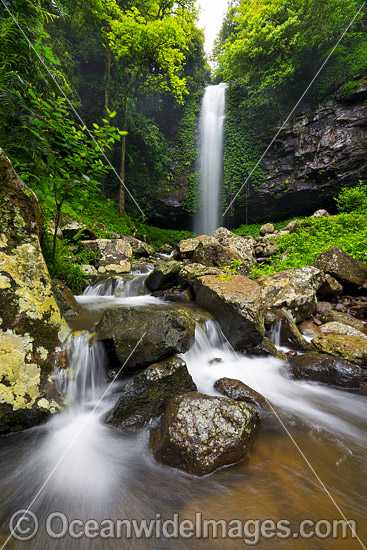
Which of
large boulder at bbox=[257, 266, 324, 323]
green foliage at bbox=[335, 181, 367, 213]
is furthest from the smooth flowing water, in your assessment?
green foliage at bbox=[335, 181, 367, 213]

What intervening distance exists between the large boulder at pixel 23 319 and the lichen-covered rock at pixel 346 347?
3.77 metres

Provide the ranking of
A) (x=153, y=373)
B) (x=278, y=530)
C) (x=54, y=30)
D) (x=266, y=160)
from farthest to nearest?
(x=266, y=160)
(x=54, y=30)
(x=153, y=373)
(x=278, y=530)

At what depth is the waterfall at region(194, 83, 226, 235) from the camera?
51.4 ft

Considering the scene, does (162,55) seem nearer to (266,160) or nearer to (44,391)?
(266,160)

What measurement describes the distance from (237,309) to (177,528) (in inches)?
102

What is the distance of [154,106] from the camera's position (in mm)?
15109

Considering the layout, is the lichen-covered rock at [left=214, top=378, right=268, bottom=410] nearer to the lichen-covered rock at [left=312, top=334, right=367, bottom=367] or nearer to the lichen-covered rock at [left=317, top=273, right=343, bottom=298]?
the lichen-covered rock at [left=312, top=334, right=367, bottom=367]

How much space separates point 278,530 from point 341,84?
1745 centimetres

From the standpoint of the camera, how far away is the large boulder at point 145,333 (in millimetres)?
2623

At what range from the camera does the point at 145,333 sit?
267cm

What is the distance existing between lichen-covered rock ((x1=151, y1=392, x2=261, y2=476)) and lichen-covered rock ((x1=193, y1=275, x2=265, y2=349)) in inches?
66.0

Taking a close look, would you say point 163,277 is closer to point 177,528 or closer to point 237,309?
point 237,309

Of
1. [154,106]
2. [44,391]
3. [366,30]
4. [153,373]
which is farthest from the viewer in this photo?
[154,106]

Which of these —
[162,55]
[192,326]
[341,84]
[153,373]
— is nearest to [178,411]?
[153,373]
